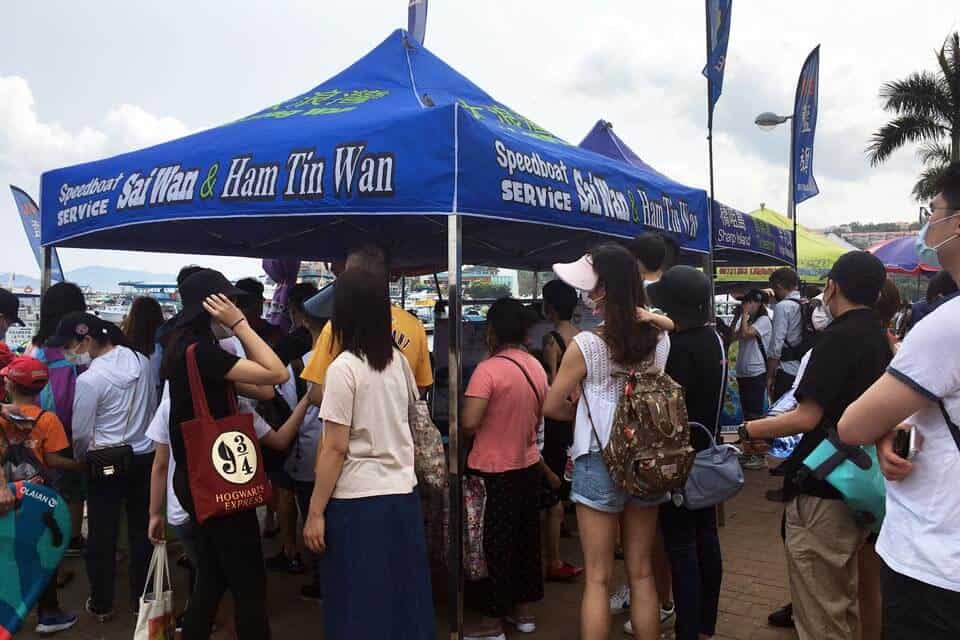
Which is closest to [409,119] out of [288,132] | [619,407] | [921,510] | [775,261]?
[288,132]

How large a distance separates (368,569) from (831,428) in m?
1.90

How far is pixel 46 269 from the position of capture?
483cm

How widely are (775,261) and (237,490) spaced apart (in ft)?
23.5

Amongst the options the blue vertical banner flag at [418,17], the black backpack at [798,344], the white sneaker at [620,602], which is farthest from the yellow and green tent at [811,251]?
the white sneaker at [620,602]

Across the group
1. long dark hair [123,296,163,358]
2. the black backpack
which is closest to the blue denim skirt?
long dark hair [123,296,163,358]

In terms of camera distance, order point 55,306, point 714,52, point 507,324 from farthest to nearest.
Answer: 1. point 714,52
2. point 55,306
3. point 507,324

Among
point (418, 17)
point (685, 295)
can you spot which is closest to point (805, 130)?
point (418, 17)

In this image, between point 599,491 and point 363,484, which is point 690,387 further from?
point 363,484

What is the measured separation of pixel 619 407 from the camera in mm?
2816

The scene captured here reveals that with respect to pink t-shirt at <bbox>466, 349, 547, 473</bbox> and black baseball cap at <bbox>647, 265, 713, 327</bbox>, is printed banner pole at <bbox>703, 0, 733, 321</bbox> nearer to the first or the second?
black baseball cap at <bbox>647, 265, 713, 327</bbox>

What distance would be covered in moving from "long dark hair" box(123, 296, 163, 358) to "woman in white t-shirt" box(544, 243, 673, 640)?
2.72 m

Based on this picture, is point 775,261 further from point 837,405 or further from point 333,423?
point 333,423

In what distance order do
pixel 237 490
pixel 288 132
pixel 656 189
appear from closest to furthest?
pixel 237 490 → pixel 288 132 → pixel 656 189

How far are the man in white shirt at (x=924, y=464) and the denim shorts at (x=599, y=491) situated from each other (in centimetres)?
113
